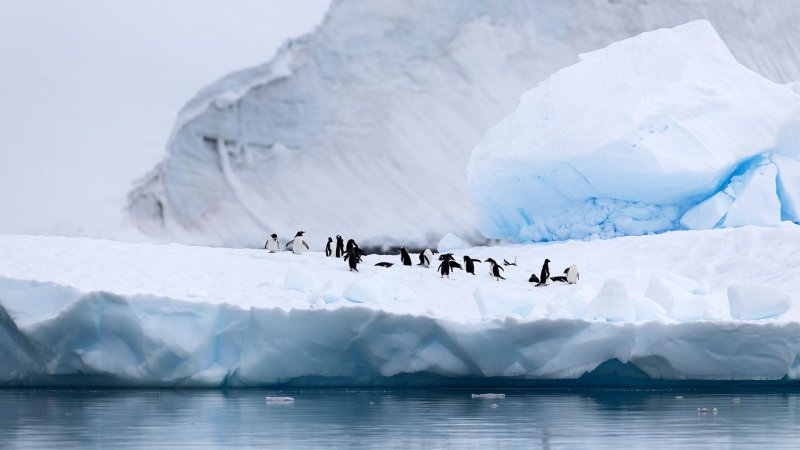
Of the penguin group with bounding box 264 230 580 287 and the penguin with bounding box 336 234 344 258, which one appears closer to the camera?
the penguin group with bounding box 264 230 580 287

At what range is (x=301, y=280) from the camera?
39.0 ft

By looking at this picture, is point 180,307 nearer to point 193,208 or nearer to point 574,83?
point 574,83

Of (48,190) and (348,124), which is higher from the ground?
(348,124)

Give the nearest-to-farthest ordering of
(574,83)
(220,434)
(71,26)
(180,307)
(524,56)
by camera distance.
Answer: (220,434), (180,307), (574,83), (71,26), (524,56)

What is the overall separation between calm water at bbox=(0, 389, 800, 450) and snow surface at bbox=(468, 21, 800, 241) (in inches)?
165

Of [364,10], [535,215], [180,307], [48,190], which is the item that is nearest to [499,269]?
[535,215]

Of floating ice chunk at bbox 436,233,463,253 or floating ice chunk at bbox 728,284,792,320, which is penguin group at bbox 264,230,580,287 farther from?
floating ice chunk at bbox 436,233,463,253

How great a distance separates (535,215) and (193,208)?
545 centimetres

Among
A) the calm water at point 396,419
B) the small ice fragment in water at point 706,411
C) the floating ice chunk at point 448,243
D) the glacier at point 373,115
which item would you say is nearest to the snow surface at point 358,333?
the calm water at point 396,419

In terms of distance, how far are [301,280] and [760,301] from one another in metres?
3.65

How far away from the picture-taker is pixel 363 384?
1132cm

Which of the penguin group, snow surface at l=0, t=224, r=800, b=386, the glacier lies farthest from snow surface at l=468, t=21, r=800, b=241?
the glacier

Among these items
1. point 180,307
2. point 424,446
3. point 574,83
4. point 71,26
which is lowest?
point 424,446

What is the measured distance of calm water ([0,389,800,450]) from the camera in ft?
24.8
